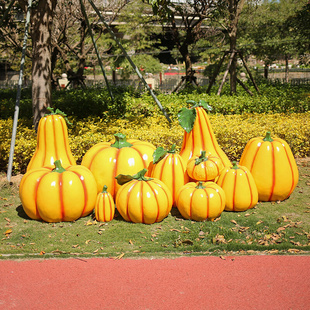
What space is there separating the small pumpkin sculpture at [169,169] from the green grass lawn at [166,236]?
411 mm

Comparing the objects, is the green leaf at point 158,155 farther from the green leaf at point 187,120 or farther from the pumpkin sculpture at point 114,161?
the green leaf at point 187,120

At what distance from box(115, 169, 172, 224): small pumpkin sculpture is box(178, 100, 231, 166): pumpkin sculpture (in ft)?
2.66

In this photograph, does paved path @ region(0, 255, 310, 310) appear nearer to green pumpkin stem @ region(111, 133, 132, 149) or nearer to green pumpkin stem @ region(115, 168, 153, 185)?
green pumpkin stem @ region(115, 168, 153, 185)

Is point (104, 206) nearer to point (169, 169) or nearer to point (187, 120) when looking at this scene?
point (169, 169)

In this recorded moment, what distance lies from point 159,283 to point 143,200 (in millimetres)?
1248

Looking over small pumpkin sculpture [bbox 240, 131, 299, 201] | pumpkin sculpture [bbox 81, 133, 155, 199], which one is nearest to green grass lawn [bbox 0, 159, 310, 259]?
small pumpkin sculpture [bbox 240, 131, 299, 201]

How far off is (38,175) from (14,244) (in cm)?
87

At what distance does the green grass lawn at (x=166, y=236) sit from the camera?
13.6ft

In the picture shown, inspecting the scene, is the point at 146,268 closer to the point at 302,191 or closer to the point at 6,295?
the point at 6,295

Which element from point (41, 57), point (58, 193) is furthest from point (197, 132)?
point (41, 57)

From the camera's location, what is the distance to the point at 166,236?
14.7 feet

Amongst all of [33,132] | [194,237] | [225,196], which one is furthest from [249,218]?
[33,132]

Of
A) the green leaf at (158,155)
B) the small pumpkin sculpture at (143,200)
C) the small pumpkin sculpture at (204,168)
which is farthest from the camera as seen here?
the green leaf at (158,155)

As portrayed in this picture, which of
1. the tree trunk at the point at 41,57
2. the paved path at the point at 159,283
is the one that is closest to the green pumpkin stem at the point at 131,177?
the paved path at the point at 159,283
